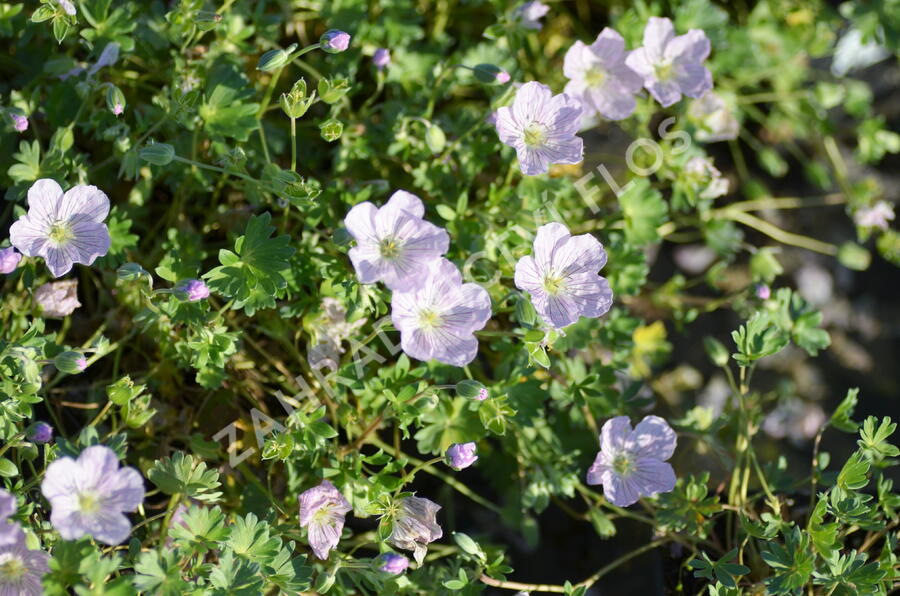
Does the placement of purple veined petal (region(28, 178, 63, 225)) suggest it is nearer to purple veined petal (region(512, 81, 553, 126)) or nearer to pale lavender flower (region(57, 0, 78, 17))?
pale lavender flower (region(57, 0, 78, 17))

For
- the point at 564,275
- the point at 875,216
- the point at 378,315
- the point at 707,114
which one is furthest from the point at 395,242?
the point at 875,216

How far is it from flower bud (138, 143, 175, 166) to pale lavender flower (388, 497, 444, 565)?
2.44 feet

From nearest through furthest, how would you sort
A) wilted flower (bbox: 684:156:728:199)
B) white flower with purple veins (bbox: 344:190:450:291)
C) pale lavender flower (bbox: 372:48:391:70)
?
white flower with purple veins (bbox: 344:190:450:291)
pale lavender flower (bbox: 372:48:391:70)
wilted flower (bbox: 684:156:728:199)

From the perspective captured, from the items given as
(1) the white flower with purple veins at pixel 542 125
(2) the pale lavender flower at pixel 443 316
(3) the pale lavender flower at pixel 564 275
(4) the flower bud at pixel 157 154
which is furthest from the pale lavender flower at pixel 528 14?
(4) the flower bud at pixel 157 154

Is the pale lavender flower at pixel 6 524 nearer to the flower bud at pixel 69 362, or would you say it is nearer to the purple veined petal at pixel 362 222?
the flower bud at pixel 69 362

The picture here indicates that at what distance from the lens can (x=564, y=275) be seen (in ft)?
5.06

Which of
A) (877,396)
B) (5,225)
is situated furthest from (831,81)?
(5,225)

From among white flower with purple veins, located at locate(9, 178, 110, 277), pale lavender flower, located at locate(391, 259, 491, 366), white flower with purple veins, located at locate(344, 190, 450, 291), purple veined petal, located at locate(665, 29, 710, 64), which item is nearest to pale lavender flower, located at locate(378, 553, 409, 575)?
pale lavender flower, located at locate(391, 259, 491, 366)

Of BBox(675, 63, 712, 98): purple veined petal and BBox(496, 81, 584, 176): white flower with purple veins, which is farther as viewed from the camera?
BBox(675, 63, 712, 98): purple veined petal

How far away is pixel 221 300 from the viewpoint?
Result: 1.75m

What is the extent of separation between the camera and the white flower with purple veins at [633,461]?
1.57m

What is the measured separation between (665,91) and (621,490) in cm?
84

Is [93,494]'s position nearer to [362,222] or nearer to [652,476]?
[362,222]

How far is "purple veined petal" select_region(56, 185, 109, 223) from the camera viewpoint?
148cm
